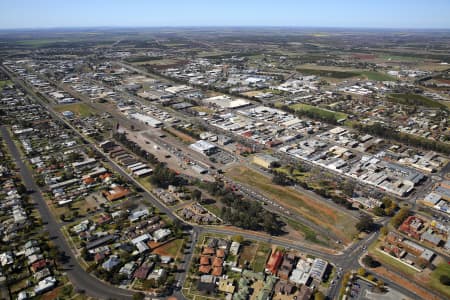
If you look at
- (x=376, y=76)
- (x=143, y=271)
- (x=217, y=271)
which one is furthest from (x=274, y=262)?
(x=376, y=76)

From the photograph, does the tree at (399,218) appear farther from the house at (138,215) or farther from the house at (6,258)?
the house at (6,258)

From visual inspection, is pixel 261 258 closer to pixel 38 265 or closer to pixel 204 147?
pixel 38 265

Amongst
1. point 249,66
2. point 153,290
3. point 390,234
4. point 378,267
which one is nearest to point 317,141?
point 390,234

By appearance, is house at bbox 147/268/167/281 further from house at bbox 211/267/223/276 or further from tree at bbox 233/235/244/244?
tree at bbox 233/235/244/244

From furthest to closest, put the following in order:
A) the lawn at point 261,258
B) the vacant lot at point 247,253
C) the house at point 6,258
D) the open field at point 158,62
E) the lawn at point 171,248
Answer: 1. the open field at point 158,62
2. the lawn at point 171,248
3. the vacant lot at point 247,253
4. the lawn at point 261,258
5. the house at point 6,258

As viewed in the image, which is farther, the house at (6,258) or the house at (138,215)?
the house at (138,215)

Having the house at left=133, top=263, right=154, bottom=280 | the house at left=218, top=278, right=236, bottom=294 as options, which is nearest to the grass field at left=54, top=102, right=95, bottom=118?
the house at left=133, top=263, right=154, bottom=280

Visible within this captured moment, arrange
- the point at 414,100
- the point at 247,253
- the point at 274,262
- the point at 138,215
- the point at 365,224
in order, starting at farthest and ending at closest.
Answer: the point at 414,100
the point at 138,215
the point at 365,224
the point at 247,253
the point at 274,262

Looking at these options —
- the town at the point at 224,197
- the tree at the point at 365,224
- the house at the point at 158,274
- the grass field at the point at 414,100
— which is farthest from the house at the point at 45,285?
the grass field at the point at 414,100

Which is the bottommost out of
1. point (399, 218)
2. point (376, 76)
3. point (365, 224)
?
point (399, 218)
